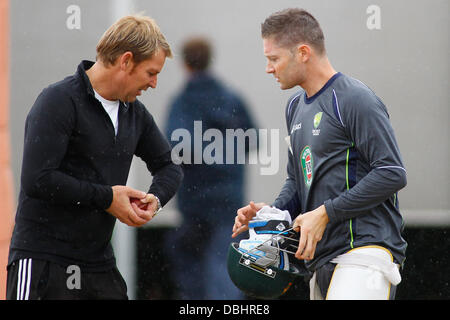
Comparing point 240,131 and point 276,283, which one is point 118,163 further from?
point 240,131

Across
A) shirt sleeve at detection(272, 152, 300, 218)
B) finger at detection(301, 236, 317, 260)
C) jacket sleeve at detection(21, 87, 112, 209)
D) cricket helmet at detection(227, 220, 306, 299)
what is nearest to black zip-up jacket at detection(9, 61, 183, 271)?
jacket sleeve at detection(21, 87, 112, 209)

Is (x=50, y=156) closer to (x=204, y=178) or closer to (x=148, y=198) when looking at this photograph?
(x=148, y=198)

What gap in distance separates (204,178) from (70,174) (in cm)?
181

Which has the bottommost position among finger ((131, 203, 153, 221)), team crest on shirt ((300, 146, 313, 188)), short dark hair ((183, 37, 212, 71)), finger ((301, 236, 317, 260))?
finger ((301, 236, 317, 260))

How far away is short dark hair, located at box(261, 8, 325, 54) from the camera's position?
10.4 feet

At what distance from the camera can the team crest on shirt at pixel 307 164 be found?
309 centimetres

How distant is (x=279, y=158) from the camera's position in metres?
4.74

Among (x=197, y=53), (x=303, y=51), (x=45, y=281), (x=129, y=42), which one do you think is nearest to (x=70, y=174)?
(x=45, y=281)

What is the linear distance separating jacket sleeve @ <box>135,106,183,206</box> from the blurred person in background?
1.29 metres

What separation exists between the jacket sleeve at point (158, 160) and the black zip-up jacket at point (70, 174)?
16 centimetres

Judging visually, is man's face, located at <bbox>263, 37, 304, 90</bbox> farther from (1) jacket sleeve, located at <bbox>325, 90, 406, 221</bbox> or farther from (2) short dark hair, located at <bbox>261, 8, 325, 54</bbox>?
(1) jacket sleeve, located at <bbox>325, 90, 406, 221</bbox>

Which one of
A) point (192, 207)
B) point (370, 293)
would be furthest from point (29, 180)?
point (192, 207)

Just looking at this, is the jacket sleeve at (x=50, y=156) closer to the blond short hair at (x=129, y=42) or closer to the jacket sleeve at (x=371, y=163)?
the blond short hair at (x=129, y=42)

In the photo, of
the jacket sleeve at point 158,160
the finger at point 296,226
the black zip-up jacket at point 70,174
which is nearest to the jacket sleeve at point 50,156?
the black zip-up jacket at point 70,174
